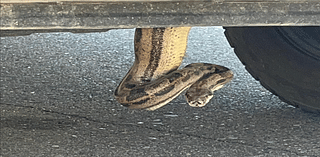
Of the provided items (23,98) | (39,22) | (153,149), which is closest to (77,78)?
(23,98)

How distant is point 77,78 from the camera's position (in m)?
3.61

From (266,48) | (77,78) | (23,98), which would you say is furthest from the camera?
(77,78)

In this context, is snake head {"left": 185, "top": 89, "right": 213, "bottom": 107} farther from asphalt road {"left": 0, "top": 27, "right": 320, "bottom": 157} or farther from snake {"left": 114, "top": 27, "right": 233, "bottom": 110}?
asphalt road {"left": 0, "top": 27, "right": 320, "bottom": 157}

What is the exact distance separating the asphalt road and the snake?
15 cm

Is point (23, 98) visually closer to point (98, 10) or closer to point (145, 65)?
point (145, 65)

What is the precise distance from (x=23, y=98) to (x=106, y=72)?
2.67 ft

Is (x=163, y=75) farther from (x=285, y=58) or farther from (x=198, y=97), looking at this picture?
(x=285, y=58)

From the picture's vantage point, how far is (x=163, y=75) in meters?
2.93

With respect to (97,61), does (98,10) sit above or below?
above

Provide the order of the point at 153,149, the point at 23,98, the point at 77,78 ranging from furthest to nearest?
1. the point at 77,78
2. the point at 23,98
3. the point at 153,149

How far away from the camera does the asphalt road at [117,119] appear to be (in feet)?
8.21

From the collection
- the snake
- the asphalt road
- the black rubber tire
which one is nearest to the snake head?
the snake

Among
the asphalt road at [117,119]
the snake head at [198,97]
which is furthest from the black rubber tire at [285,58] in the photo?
the snake head at [198,97]

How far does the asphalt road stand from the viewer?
98.5 inches
